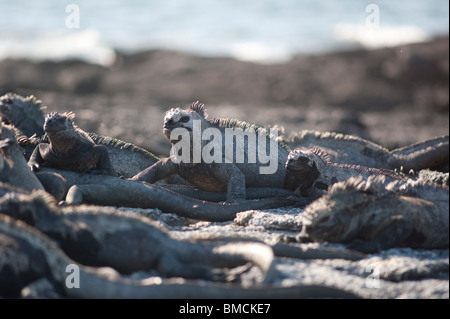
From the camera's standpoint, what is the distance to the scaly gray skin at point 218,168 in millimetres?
7316

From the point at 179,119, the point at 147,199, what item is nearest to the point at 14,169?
the point at 147,199

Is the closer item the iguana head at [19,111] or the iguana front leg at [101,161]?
the iguana front leg at [101,161]

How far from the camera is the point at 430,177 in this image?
809cm

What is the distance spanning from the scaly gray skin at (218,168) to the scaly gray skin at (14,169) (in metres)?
1.51

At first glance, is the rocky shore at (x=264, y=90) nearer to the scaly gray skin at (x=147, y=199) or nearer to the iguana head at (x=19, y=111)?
the iguana head at (x=19, y=111)

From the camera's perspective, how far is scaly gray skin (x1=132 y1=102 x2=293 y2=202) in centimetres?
732

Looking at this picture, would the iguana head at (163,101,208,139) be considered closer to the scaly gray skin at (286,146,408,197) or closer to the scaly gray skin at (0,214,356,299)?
the scaly gray skin at (286,146,408,197)

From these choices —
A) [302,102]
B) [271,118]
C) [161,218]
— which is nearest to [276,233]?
[161,218]

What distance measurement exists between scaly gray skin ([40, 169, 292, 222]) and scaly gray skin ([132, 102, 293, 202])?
0.42 m

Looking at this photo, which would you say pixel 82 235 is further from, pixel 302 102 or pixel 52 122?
pixel 302 102

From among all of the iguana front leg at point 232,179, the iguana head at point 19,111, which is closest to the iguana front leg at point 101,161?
the iguana front leg at point 232,179

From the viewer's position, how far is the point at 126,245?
15.9 ft

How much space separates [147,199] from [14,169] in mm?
1377

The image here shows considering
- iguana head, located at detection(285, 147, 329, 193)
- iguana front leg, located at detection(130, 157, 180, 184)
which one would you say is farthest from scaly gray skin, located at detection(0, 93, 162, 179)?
iguana head, located at detection(285, 147, 329, 193)
